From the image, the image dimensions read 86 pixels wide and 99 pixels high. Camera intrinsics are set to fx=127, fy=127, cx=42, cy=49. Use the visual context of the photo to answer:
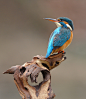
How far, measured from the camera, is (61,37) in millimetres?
1126

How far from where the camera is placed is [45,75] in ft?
3.73

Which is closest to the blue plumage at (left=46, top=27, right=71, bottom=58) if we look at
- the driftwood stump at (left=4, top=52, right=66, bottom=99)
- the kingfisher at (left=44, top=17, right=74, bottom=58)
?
the kingfisher at (left=44, top=17, right=74, bottom=58)

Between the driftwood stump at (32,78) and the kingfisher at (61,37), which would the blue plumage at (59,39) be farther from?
the driftwood stump at (32,78)

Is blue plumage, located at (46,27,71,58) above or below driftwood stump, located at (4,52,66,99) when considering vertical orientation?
above

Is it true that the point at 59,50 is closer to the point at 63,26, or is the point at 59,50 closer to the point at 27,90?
the point at 63,26

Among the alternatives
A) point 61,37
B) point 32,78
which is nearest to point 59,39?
point 61,37

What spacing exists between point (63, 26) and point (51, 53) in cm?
28

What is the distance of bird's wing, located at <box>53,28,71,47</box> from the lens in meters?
1.12

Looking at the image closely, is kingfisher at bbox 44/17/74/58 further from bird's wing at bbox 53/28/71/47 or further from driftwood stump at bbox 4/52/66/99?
driftwood stump at bbox 4/52/66/99

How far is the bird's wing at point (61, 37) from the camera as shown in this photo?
1.12 meters

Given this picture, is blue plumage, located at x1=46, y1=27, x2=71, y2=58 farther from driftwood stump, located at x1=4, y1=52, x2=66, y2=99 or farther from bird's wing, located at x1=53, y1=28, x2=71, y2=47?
driftwood stump, located at x1=4, y1=52, x2=66, y2=99

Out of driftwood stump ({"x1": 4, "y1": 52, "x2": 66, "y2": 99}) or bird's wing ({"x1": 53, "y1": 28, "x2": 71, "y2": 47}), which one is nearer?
driftwood stump ({"x1": 4, "y1": 52, "x2": 66, "y2": 99})

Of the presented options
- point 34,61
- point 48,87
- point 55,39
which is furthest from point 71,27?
point 48,87

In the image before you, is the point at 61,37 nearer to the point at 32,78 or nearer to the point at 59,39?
the point at 59,39
